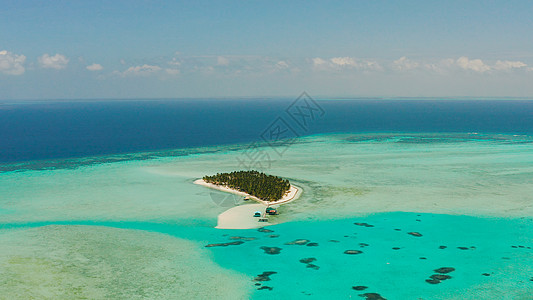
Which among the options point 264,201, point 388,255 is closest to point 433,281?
point 388,255

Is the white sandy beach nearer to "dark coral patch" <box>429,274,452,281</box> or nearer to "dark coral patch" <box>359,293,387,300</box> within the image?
"dark coral patch" <box>359,293,387,300</box>

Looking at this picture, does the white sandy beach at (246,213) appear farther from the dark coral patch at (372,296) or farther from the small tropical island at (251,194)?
the dark coral patch at (372,296)

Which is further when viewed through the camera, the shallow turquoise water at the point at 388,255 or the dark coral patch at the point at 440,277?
the dark coral patch at the point at 440,277

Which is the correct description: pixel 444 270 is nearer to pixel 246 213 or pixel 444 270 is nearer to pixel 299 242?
pixel 299 242

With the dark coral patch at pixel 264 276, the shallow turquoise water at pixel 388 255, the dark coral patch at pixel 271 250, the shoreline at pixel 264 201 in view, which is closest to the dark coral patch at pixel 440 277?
the shallow turquoise water at pixel 388 255

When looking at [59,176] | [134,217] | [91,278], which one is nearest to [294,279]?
[91,278]

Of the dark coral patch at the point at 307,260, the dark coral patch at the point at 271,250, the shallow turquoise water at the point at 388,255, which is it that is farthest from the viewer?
the dark coral patch at the point at 271,250

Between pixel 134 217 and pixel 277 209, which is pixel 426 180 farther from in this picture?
pixel 134 217
